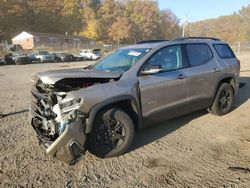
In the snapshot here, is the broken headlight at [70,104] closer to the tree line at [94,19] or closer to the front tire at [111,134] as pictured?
the front tire at [111,134]

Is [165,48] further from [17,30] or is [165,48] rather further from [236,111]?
[17,30]

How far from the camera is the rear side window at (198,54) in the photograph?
5.44 meters

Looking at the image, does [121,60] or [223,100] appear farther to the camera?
[223,100]

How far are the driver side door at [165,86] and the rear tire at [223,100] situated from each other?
1126mm

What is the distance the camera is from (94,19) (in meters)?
81.1

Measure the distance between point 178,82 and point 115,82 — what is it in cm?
135

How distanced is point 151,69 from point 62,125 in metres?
1.66

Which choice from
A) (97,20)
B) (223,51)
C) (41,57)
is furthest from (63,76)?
(97,20)

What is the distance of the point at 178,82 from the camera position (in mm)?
4988

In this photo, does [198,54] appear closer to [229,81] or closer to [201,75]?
[201,75]

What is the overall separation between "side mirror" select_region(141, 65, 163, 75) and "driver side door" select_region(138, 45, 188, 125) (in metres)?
0.02

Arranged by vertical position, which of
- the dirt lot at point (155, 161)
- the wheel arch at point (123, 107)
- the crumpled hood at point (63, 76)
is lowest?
the dirt lot at point (155, 161)

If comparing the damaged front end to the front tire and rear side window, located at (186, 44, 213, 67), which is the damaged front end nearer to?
the front tire

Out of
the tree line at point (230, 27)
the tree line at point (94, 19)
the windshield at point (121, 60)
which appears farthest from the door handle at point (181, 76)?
the tree line at point (230, 27)
